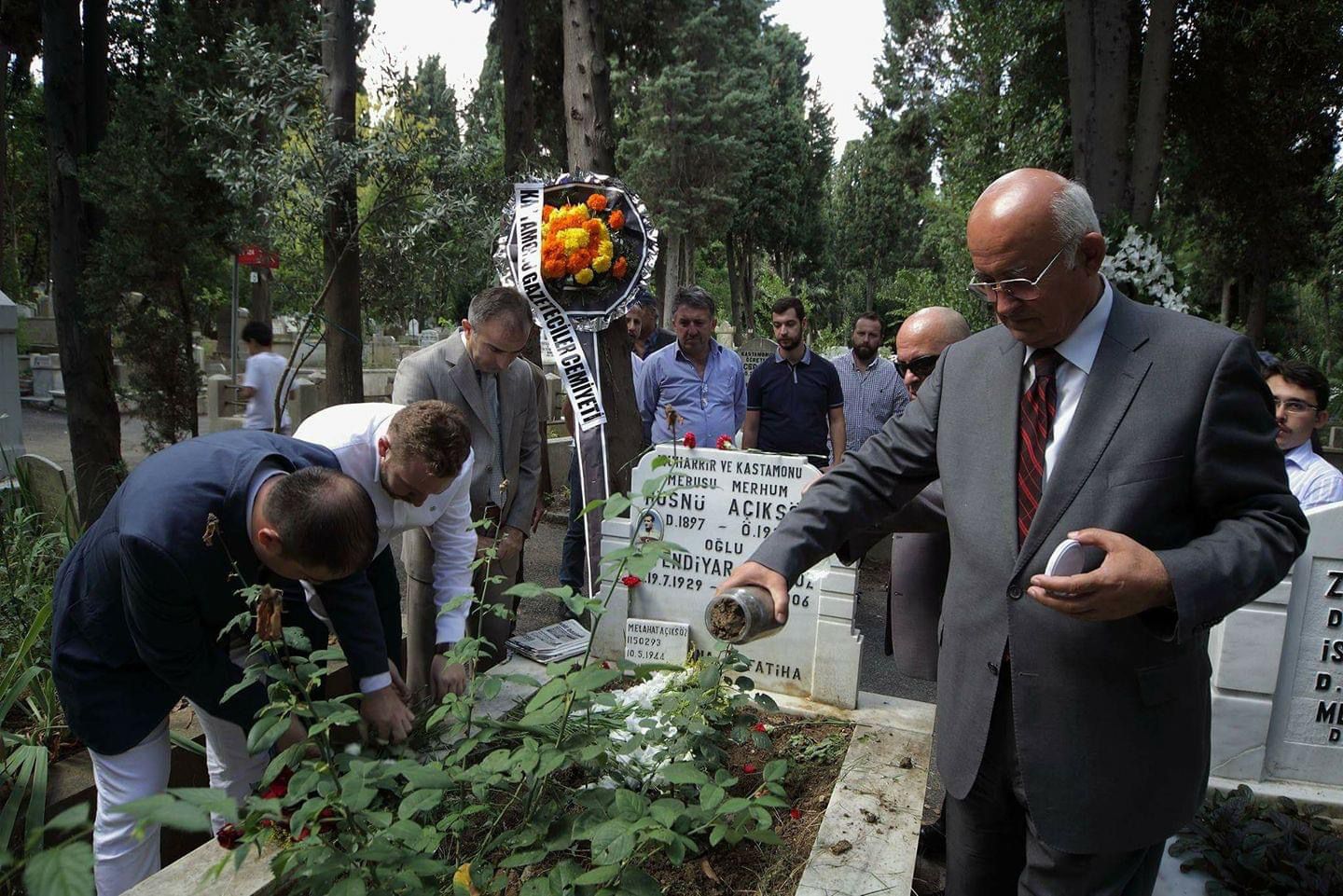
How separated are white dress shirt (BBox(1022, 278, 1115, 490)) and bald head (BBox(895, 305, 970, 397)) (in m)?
1.36

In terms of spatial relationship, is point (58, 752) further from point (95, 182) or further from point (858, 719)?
point (95, 182)

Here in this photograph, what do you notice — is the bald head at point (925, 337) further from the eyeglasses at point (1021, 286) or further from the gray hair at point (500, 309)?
the gray hair at point (500, 309)

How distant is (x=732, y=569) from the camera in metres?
3.96

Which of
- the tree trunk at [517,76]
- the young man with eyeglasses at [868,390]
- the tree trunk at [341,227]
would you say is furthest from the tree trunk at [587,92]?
the tree trunk at [517,76]

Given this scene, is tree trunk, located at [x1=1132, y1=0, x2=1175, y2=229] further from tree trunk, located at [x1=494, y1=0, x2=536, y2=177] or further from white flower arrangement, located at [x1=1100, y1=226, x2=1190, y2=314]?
tree trunk, located at [x1=494, y1=0, x2=536, y2=177]

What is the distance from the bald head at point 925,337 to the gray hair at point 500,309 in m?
1.62

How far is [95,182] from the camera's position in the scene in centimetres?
766

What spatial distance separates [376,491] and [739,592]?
1.58 metres

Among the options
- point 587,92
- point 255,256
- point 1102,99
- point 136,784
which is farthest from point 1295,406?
point 255,256

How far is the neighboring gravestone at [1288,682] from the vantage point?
3248 mm

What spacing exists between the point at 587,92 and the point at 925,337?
4.26 meters

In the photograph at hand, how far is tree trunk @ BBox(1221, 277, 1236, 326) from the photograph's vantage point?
22.9 meters

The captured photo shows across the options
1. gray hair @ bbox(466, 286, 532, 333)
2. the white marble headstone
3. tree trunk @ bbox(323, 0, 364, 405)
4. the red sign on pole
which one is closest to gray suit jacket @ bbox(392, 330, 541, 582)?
gray hair @ bbox(466, 286, 532, 333)

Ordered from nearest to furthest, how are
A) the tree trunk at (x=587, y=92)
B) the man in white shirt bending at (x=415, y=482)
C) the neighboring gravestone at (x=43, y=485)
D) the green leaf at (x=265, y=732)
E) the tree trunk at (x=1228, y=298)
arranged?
1. the green leaf at (x=265, y=732)
2. the man in white shirt bending at (x=415, y=482)
3. the neighboring gravestone at (x=43, y=485)
4. the tree trunk at (x=587, y=92)
5. the tree trunk at (x=1228, y=298)
